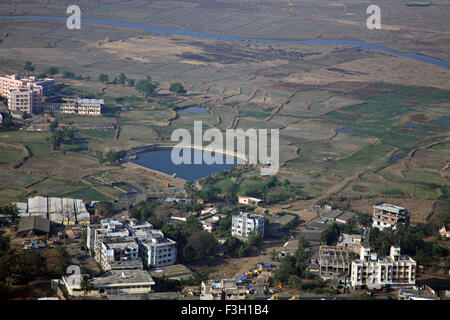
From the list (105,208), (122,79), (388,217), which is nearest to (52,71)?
(122,79)

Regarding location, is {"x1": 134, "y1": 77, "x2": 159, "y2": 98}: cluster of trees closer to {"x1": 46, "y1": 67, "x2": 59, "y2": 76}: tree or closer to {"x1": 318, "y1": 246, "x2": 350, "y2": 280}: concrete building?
{"x1": 46, "y1": 67, "x2": 59, "y2": 76}: tree

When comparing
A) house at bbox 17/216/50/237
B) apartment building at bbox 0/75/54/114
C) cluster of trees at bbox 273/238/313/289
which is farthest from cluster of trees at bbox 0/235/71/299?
apartment building at bbox 0/75/54/114

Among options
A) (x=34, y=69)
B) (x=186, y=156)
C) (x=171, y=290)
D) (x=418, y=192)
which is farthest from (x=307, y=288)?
(x=34, y=69)

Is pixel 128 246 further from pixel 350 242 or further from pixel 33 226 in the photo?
pixel 350 242

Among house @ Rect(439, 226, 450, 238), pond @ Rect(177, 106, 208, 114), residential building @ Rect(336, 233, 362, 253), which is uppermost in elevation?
pond @ Rect(177, 106, 208, 114)

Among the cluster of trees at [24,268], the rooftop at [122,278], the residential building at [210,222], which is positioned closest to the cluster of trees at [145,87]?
the residential building at [210,222]

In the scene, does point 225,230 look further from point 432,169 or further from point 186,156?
point 432,169

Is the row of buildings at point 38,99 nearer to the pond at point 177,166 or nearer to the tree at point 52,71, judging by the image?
the tree at point 52,71

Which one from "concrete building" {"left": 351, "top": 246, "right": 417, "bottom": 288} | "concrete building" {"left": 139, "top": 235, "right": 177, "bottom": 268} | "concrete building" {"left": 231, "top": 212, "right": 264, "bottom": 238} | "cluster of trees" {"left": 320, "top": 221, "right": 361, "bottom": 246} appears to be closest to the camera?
"concrete building" {"left": 351, "top": 246, "right": 417, "bottom": 288}
